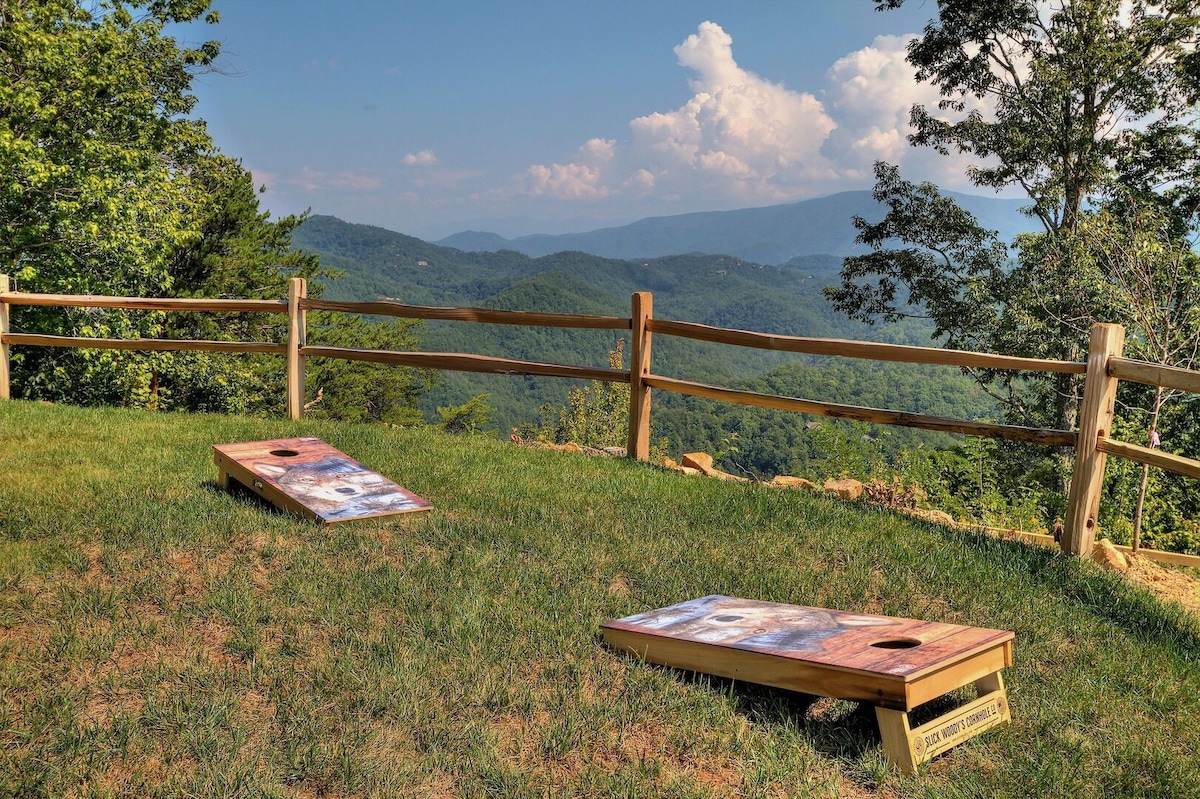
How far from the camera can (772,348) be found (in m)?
6.50

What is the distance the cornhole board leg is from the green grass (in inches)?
2.4

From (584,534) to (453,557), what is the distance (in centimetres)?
82

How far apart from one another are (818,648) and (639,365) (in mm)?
4366

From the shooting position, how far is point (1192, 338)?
11.8m

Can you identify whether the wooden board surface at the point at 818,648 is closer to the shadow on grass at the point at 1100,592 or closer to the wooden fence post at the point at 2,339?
the shadow on grass at the point at 1100,592

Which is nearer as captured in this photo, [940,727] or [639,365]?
[940,727]

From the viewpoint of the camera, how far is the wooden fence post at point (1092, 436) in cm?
514

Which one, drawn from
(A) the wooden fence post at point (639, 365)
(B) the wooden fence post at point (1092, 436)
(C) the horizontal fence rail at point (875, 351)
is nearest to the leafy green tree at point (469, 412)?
(A) the wooden fence post at point (639, 365)

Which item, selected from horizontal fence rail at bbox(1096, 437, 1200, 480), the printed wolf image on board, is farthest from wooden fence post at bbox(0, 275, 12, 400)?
horizontal fence rail at bbox(1096, 437, 1200, 480)

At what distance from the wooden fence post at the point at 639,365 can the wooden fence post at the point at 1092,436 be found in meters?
3.16

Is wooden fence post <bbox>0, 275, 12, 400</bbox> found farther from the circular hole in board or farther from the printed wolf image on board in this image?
the circular hole in board

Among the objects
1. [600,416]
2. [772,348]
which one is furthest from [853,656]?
[600,416]

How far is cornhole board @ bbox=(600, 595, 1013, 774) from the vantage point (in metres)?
2.58

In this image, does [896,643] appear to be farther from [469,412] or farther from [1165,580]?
[469,412]
